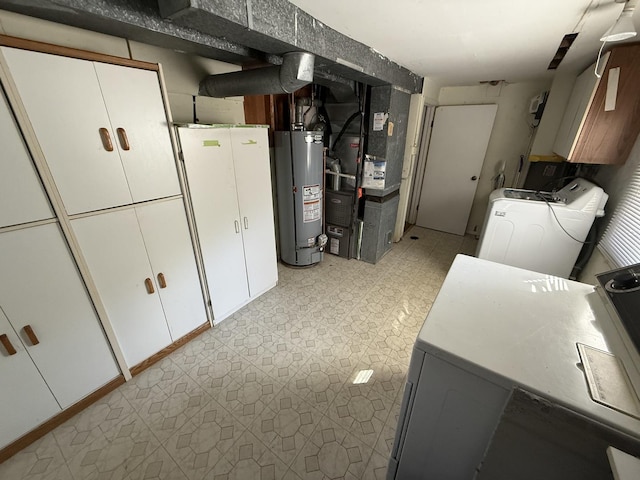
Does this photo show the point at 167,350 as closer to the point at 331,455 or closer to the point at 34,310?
the point at 34,310

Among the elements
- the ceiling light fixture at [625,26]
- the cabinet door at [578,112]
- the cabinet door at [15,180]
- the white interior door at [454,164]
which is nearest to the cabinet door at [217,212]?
the cabinet door at [15,180]

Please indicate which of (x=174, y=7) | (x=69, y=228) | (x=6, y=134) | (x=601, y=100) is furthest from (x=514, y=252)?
(x=6, y=134)

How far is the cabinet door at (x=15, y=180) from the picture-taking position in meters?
1.07

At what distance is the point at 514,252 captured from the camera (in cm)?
231

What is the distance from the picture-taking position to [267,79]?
170 centimetres

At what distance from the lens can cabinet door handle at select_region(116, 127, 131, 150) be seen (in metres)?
1.38

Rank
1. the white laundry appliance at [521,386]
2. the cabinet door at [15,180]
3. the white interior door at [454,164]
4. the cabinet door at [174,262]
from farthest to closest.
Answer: the white interior door at [454,164] < the cabinet door at [174,262] < the cabinet door at [15,180] < the white laundry appliance at [521,386]

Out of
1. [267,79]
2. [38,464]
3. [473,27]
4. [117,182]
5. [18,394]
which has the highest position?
[473,27]

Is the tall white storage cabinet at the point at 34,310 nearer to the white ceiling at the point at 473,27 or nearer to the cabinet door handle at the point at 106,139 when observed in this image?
the cabinet door handle at the point at 106,139

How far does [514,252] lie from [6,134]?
341 cm

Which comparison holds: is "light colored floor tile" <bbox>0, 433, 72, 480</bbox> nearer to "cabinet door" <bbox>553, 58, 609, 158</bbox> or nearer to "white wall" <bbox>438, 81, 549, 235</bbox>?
"cabinet door" <bbox>553, 58, 609, 158</bbox>

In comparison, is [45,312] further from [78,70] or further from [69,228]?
[78,70]

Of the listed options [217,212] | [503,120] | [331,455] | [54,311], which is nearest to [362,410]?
[331,455]

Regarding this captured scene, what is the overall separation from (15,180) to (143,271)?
0.72 m
